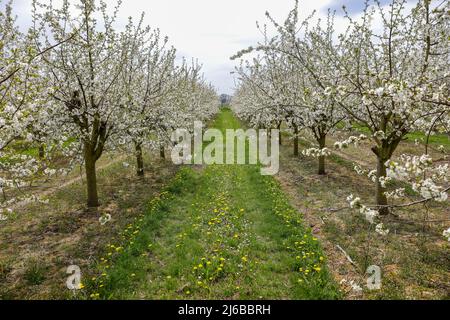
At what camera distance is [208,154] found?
2461cm

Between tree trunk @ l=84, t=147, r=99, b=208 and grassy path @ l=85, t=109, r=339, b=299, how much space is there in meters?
2.21

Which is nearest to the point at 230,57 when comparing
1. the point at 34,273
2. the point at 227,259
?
the point at 227,259

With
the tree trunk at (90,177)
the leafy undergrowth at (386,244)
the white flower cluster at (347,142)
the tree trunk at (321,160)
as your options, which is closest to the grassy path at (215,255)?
the leafy undergrowth at (386,244)

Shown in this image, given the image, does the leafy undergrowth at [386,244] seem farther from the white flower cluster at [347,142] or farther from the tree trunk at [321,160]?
the tree trunk at [321,160]

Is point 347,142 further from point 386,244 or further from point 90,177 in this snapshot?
point 90,177

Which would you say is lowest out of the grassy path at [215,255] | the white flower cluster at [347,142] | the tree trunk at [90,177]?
the grassy path at [215,255]

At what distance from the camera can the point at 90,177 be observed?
13047 mm

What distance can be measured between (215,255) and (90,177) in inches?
263

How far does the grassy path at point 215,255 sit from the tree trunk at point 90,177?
2214 millimetres

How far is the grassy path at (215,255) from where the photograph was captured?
7164mm

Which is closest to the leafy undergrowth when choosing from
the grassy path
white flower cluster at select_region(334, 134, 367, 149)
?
the grassy path

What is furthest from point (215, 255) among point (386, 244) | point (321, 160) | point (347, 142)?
point (321, 160)
